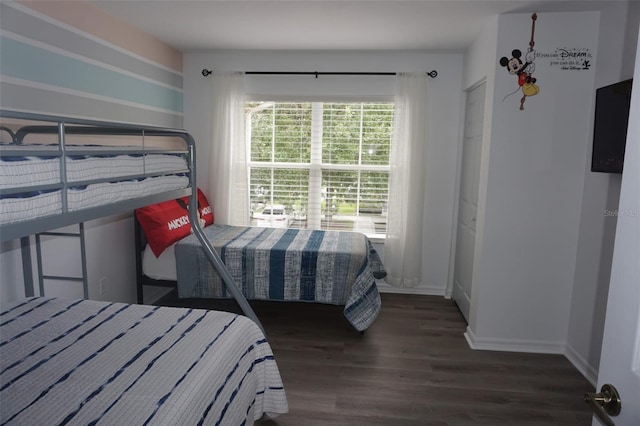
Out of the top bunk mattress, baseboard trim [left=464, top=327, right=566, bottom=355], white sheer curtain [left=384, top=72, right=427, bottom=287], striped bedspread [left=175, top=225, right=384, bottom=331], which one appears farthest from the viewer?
white sheer curtain [left=384, top=72, right=427, bottom=287]

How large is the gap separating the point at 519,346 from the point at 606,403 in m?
2.41

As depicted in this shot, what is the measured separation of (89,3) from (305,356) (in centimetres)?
278

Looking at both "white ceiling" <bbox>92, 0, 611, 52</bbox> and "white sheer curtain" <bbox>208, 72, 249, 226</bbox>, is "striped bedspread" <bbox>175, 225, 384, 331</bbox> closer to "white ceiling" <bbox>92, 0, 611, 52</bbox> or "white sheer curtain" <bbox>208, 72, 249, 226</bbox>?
"white sheer curtain" <bbox>208, 72, 249, 226</bbox>

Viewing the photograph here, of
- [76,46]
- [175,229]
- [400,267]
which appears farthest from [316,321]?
[76,46]

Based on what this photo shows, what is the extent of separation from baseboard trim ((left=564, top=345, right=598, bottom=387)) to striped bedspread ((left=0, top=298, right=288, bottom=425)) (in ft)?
6.38

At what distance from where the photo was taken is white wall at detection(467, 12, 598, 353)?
2.82 m

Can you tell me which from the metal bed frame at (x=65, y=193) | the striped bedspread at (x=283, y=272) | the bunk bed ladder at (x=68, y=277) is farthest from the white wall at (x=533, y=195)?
the bunk bed ladder at (x=68, y=277)

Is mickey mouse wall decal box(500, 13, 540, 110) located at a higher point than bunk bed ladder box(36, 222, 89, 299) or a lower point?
higher

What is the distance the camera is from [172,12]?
2.93 meters

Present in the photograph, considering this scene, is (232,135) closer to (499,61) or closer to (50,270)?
(50,270)

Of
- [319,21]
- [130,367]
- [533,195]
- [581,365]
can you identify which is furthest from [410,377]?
[319,21]

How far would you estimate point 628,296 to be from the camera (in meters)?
0.85

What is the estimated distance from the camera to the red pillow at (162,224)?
3289 millimetres

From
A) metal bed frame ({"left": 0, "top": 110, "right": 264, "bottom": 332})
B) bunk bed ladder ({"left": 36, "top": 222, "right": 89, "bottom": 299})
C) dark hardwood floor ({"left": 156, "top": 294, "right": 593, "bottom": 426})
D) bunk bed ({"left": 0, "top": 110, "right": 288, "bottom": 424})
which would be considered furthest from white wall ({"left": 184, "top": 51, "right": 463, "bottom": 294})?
bunk bed ({"left": 0, "top": 110, "right": 288, "bottom": 424})
